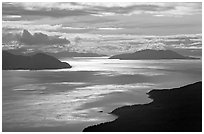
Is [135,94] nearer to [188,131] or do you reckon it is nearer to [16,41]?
[188,131]

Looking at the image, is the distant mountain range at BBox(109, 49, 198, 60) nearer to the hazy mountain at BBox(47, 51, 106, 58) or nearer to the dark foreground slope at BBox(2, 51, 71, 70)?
the hazy mountain at BBox(47, 51, 106, 58)

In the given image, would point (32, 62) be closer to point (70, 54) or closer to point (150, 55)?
point (70, 54)

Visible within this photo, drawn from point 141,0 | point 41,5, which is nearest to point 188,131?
point 141,0

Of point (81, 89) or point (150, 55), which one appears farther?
point (150, 55)

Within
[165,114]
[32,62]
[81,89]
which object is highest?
[32,62]

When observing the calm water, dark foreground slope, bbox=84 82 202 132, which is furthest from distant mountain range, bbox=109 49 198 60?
dark foreground slope, bbox=84 82 202 132

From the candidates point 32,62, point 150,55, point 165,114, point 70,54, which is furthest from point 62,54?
point 165,114

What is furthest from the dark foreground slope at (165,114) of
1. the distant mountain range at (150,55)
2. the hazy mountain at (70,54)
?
the hazy mountain at (70,54)
